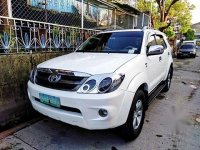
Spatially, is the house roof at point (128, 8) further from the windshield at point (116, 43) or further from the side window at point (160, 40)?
the windshield at point (116, 43)

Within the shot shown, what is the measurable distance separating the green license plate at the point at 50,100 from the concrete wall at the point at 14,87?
1.08 m

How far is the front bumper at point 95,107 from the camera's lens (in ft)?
8.89

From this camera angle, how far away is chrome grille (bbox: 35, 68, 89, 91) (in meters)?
2.89

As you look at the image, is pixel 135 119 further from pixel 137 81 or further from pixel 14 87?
pixel 14 87

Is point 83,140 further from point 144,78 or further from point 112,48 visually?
point 112,48

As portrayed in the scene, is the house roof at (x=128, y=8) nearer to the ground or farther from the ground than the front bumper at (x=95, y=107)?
farther from the ground

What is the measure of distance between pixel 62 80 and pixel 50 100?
327 mm

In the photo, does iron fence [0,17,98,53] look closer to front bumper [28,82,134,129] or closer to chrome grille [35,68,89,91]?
chrome grille [35,68,89,91]

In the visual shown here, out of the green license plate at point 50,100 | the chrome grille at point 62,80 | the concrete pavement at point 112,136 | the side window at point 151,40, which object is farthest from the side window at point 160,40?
the green license plate at point 50,100

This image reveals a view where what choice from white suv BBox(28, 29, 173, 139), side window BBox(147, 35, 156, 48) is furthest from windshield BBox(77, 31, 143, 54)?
side window BBox(147, 35, 156, 48)

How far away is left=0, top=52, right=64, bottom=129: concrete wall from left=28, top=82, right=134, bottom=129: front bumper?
1359 millimetres

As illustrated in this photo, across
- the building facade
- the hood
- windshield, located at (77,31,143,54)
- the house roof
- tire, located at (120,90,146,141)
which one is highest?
the house roof

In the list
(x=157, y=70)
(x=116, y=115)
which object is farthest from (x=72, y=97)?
(x=157, y=70)

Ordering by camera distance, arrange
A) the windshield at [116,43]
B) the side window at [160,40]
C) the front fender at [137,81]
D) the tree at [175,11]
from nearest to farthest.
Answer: the front fender at [137,81], the windshield at [116,43], the side window at [160,40], the tree at [175,11]
